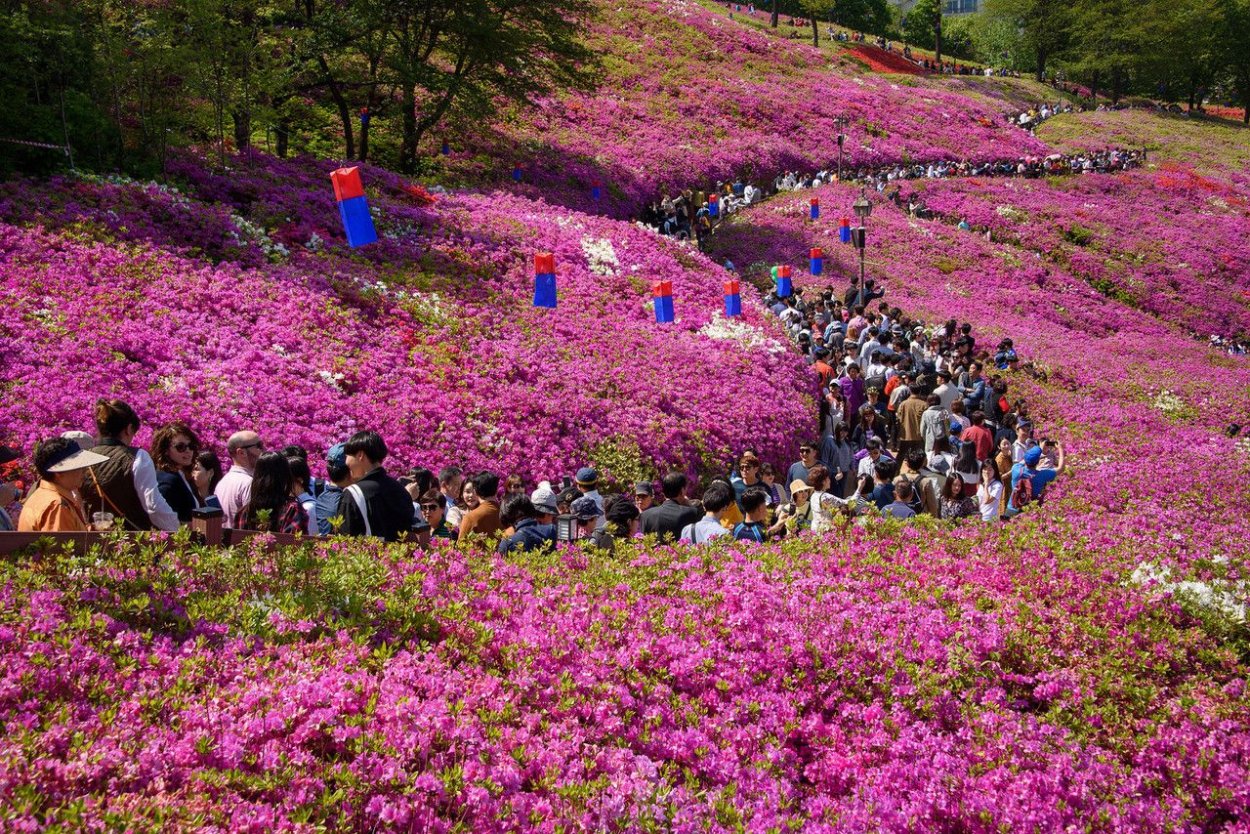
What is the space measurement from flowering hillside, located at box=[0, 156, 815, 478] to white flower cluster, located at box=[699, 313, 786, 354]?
66 mm

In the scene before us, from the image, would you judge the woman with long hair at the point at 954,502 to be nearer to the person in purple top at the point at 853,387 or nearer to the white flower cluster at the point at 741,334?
the person in purple top at the point at 853,387

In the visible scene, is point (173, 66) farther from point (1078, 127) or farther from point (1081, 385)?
point (1078, 127)

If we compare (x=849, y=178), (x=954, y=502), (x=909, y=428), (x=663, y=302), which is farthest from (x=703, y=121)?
(x=954, y=502)

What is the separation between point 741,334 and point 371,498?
1320cm

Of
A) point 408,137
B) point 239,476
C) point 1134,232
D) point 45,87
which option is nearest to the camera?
point 239,476

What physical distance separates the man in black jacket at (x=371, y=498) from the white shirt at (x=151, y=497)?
1165mm

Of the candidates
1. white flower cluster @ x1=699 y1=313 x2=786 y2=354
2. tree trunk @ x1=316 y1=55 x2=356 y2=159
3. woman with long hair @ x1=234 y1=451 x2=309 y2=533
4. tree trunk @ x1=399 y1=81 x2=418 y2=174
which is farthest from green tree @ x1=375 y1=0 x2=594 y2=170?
woman with long hair @ x1=234 y1=451 x2=309 y2=533

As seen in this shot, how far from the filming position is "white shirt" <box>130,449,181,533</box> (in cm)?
633

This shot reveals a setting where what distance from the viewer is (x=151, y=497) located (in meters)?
6.33

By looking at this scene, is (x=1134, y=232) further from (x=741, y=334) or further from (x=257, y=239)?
(x=257, y=239)

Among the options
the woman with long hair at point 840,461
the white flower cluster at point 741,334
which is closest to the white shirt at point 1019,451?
the woman with long hair at point 840,461

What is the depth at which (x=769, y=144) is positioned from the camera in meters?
41.9

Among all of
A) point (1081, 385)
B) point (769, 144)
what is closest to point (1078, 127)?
point (769, 144)

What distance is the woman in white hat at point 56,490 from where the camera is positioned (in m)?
5.78
